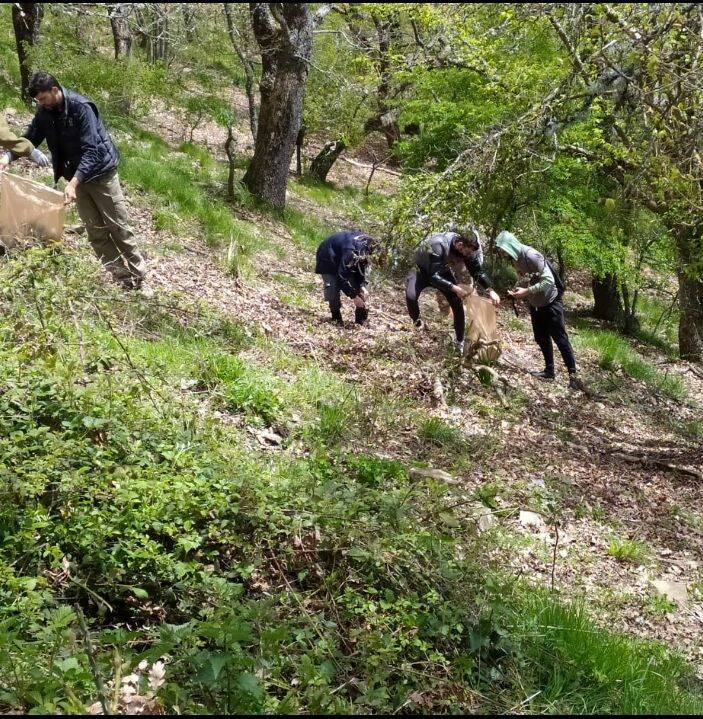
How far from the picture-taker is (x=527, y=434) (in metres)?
6.81

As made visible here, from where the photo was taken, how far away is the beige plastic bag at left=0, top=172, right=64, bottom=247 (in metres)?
5.56

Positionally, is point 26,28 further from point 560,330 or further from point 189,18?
point 560,330

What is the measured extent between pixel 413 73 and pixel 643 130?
6.33 meters

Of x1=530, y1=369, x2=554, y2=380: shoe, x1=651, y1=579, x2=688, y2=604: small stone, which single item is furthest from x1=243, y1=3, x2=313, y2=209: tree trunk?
x1=651, y1=579, x2=688, y2=604: small stone

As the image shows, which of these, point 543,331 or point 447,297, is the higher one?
point 447,297

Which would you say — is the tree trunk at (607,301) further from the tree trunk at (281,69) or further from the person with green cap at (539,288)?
the tree trunk at (281,69)

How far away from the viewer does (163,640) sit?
2.64 m

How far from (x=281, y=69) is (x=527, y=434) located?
23.7 feet

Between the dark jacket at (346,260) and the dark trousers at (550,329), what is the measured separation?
2120 millimetres

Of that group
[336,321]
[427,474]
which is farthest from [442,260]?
[427,474]

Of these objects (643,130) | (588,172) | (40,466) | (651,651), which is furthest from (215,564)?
(588,172)

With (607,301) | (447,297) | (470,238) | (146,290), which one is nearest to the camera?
(146,290)

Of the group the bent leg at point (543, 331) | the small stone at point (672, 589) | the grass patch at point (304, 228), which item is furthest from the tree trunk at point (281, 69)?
the small stone at point (672, 589)

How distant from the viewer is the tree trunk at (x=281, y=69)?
10.6 m
